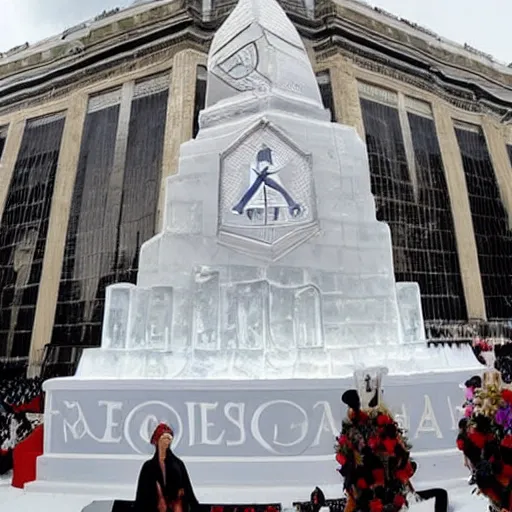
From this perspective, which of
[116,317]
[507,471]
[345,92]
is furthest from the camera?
[345,92]

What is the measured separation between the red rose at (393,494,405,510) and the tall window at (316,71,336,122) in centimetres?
1711

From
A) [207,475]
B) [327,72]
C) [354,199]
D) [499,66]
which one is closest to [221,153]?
[354,199]

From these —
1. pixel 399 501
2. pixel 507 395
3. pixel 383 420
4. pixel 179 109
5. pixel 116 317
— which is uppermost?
pixel 179 109

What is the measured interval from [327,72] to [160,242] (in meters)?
16.4

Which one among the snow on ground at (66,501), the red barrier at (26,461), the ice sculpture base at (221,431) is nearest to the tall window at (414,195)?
the ice sculpture base at (221,431)

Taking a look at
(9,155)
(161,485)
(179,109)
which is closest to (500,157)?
(179,109)

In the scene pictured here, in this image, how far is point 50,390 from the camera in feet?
13.1

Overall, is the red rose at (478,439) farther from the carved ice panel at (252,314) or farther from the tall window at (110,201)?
the tall window at (110,201)

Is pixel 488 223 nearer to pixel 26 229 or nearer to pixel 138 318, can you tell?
pixel 26 229

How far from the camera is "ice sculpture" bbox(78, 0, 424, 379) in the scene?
4.32 metres

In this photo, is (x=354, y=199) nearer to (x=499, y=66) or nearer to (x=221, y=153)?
(x=221, y=153)

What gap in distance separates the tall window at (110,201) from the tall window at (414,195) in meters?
7.87

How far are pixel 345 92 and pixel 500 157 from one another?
26.5ft

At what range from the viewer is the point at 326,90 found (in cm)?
1919
